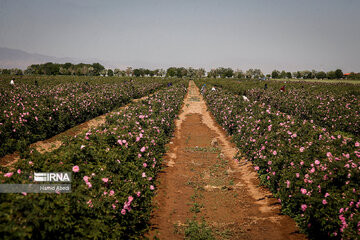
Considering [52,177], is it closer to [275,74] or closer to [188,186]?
[188,186]

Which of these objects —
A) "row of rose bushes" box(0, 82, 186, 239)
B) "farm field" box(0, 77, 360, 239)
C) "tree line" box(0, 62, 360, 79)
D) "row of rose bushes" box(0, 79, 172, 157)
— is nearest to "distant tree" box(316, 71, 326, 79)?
"tree line" box(0, 62, 360, 79)

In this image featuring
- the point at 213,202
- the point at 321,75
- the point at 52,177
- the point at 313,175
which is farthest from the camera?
the point at 321,75

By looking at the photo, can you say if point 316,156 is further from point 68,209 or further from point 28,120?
point 28,120

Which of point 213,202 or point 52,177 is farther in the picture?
point 213,202

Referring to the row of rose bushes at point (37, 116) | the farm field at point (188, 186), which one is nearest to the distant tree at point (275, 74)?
the row of rose bushes at point (37, 116)

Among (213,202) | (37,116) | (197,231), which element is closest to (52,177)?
(197,231)

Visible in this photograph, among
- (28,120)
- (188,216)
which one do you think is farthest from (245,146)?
(28,120)

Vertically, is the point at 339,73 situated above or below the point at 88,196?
above

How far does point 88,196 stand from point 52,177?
638 mm

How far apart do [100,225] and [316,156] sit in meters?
5.00

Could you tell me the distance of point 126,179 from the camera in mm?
4844

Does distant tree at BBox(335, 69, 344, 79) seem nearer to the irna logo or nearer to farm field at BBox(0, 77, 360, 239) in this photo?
farm field at BBox(0, 77, 360, 239)

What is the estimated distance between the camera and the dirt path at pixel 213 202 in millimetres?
5039

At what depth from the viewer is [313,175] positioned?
4.73m
